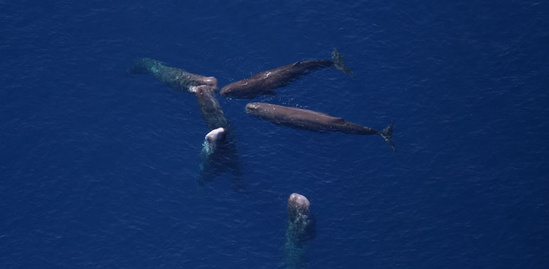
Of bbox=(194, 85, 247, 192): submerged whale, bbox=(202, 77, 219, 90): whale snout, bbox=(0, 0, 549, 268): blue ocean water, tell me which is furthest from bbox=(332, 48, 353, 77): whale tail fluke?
bbox=(194, 85, 247, 192): submerged whale

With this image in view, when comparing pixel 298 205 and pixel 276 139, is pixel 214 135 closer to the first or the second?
pixel 276 139

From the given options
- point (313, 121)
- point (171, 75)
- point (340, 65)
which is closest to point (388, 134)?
point (313, 121)

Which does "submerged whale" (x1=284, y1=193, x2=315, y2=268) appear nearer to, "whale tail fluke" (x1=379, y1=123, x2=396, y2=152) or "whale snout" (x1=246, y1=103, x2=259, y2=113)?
"whale snout" (x1=246, y1=103, x2=259, y2=113)

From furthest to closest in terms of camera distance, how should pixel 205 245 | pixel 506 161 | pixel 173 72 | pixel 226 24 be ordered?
pixel 226 24
pixel 173 72
pixel 506 161
pixel 205 245

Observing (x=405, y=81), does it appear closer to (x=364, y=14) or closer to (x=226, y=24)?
(x=364, y=14)

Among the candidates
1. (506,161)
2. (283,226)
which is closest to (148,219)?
(283,226)

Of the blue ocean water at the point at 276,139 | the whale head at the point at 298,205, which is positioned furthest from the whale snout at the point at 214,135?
the whale head at the point at 298,205
